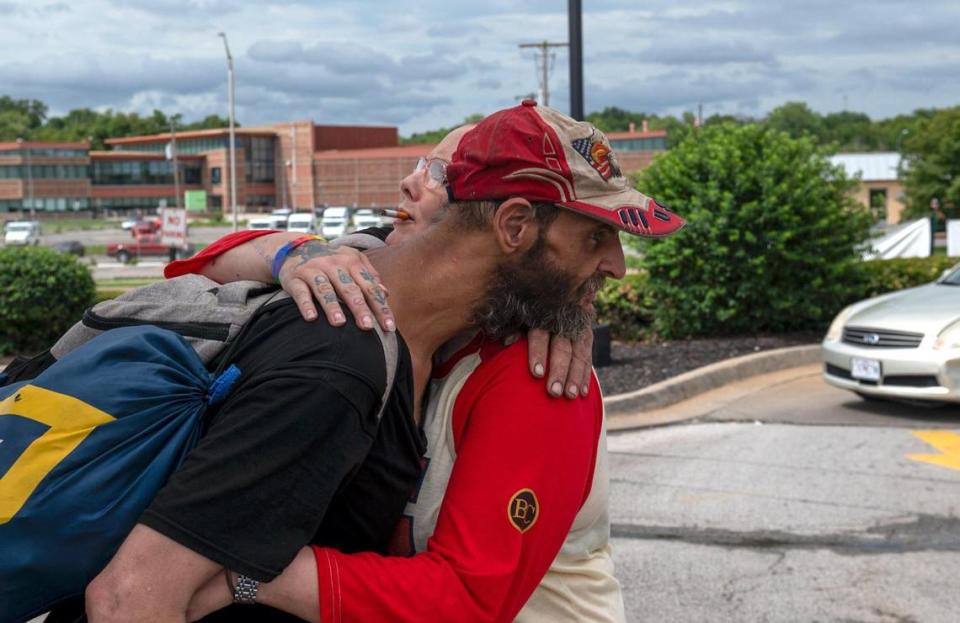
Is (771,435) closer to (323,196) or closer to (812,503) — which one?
(812,503)

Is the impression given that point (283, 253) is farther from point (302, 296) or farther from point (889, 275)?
point (889, 275)

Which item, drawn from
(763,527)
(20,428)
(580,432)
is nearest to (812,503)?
(763,527)

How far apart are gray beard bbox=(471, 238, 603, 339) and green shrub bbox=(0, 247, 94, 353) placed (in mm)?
12020

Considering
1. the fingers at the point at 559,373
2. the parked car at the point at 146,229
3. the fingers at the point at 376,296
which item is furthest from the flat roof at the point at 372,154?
the fingers at the point at 376,296

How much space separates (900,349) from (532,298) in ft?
27.4

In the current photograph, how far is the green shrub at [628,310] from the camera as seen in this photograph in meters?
13.7

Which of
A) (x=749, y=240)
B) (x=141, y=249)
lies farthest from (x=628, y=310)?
(x=141, y=249)

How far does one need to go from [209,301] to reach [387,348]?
40cm

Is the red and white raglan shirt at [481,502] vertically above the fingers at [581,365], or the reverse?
the fingers at [581,365]

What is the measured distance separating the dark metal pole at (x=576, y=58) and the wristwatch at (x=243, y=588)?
9940 mm

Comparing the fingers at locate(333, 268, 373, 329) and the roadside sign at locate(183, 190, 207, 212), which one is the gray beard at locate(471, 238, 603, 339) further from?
the roadside sign at locate(183, 190, 207, 212)

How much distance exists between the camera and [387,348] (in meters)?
1.82

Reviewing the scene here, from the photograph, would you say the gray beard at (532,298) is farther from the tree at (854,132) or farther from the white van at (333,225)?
the tree at (854,132)

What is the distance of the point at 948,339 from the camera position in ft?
30.9
